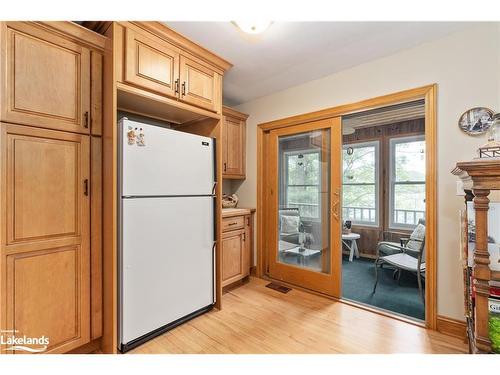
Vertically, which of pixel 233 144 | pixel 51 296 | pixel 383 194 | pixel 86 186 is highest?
pixel 233 144

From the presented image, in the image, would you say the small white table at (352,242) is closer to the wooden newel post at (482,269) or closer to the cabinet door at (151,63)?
the wooden newel post at (482,269)

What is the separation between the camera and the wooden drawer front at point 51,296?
4.34ft

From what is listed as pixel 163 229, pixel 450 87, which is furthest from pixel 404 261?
pixel 163 229

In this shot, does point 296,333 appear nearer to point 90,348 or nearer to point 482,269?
point 482,269

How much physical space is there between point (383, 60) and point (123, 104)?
2.36 meters

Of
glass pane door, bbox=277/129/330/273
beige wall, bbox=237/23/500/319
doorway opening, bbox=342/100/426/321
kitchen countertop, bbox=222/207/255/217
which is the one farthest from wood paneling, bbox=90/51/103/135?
doorway opening, bbox=342/100/426/321

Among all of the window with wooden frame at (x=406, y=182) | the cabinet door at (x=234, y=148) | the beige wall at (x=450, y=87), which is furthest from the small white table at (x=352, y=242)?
the cabinet door at (x=234, y=148)

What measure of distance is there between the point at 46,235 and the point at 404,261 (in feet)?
11.1

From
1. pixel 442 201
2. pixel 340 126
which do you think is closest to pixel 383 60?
pixel 340 126

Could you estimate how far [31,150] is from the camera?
1375 mm

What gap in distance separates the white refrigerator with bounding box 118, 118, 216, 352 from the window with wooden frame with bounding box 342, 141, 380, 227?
2834 mm

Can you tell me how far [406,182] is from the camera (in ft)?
12.5

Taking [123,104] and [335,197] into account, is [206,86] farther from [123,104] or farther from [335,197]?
[335,197]
